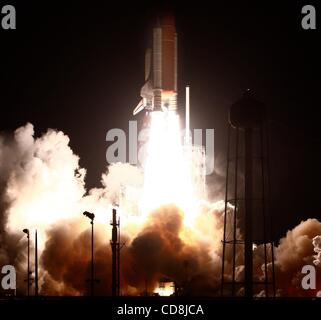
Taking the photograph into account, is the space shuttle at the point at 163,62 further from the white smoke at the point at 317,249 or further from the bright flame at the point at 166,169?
the white smoke at the point at 317,249

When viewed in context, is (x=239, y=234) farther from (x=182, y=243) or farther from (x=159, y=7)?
(x=159, y=7)

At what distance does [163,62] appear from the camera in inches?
3167

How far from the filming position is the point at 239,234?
301 ft

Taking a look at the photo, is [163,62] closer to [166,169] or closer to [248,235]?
[166,169]

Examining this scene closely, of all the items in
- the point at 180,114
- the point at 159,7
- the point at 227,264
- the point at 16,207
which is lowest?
the point at 227,264

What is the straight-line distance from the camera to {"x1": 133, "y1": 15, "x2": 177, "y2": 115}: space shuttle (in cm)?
8031

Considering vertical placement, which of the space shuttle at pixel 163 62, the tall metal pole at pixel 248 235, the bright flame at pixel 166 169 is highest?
the space shuttle at pixel 163 62

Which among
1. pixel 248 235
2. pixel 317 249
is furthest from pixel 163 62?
pixel 248 235

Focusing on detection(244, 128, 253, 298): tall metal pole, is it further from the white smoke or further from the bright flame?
the bright flame

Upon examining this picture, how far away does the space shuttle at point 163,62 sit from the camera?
263 ft
